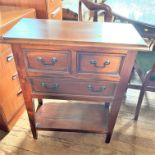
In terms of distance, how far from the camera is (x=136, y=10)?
5.10 feet

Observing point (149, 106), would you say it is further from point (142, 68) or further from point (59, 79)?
point (59, 79)

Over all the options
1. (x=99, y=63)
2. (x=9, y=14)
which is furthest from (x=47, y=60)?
(x=9, y=14)

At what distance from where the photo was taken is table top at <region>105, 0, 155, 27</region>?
4.60ft

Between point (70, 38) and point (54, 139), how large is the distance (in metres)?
0.94

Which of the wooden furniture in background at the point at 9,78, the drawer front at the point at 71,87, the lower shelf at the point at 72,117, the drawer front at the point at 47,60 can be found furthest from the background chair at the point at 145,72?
the wooden furniture in background at the point at 9,78

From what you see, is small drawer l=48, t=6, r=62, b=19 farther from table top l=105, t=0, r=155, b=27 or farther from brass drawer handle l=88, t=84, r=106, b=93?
brass drawer handle l=88, t=84, r=106, b=93

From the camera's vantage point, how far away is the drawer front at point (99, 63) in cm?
92

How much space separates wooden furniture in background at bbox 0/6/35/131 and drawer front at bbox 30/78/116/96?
13.0 inches

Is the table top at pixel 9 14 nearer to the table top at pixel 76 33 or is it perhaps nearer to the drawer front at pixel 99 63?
the table top at pixel 76 33

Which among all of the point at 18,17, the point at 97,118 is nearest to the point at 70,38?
the point at 18,17

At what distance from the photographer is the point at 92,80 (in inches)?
40.5

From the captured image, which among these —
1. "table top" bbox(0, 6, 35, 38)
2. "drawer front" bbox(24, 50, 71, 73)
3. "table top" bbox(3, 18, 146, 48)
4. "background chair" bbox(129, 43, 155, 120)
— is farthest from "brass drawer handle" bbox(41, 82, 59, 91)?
"background chair" bbox(129, 43, 155, 120)

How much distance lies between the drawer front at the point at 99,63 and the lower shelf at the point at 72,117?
0.55 metres

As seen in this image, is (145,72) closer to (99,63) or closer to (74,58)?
(99,63)
